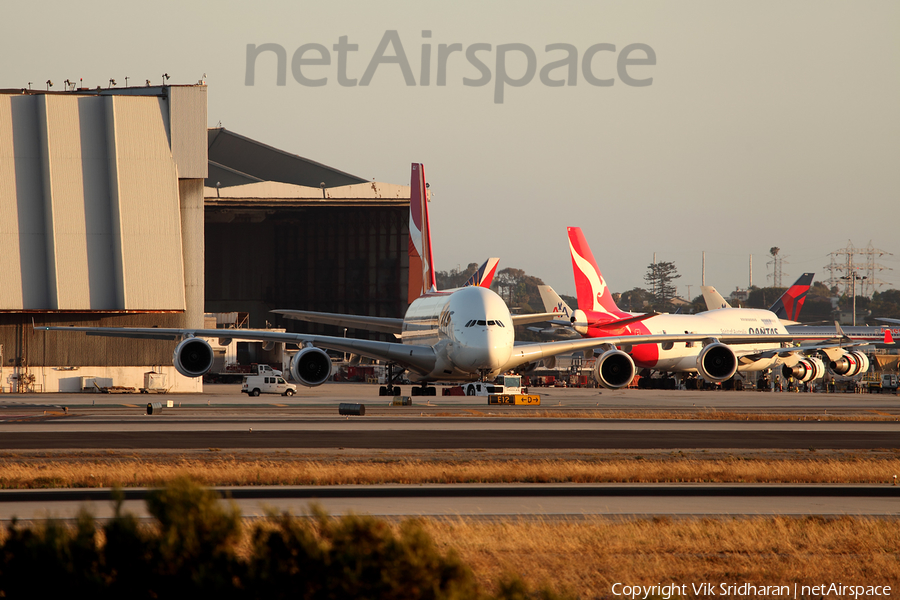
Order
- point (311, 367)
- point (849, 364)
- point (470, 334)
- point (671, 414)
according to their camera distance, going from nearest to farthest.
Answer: point (671, 414) → point (470, 334) → point (311, 367) → point (849, 364)

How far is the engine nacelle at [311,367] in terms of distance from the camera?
1478 inches

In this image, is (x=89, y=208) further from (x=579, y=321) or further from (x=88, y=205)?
(x=579, y=321)

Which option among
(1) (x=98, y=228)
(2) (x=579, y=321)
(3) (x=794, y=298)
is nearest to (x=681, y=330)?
(2) (x=579, y=321)

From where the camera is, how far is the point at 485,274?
49.5m

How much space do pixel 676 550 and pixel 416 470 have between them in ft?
23.9

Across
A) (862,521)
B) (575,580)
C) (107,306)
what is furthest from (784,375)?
(575,580)

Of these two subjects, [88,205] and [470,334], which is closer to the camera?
[470,334]

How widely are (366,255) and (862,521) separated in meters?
77.3

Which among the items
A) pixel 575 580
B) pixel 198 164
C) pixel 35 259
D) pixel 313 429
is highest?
pixel 198 164

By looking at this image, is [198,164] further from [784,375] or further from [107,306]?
[784,375]

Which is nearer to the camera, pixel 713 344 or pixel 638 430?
pixel 638 430

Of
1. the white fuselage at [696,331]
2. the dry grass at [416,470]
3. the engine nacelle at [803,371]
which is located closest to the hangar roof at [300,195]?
the white fuselage at [696,331]

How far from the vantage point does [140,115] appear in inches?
2197

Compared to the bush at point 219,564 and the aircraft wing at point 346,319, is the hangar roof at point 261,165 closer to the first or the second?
the aircraft wing at point 346,319
